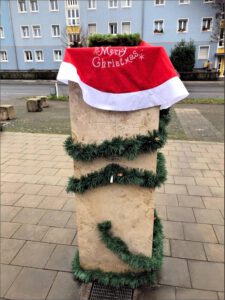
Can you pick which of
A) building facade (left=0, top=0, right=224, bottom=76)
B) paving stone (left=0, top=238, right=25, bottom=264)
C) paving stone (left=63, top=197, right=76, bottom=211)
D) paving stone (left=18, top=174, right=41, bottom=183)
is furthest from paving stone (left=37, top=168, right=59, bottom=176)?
building facade (left=0, top=0, right=224, bottom=76)

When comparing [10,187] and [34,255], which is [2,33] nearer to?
[10,187]

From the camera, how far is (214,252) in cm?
268

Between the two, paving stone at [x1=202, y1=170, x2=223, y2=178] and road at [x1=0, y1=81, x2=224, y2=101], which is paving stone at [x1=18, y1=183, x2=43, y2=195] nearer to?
paving stone at [x1=202, y1=170, x2=223, y2=178]

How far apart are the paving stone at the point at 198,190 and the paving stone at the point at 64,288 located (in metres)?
2.21

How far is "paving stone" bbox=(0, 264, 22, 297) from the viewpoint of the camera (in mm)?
2316

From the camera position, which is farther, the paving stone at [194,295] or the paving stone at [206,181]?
the paving stone at [206,181]

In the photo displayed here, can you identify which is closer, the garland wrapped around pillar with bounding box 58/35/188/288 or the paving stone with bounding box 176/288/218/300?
the garland wrapped around pillar with bounding box 58/35/188/288

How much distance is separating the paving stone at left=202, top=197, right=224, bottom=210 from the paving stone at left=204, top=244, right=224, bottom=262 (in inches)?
31.6

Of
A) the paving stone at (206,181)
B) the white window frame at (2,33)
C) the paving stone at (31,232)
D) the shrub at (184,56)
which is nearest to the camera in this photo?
the paving stone at (31,232)

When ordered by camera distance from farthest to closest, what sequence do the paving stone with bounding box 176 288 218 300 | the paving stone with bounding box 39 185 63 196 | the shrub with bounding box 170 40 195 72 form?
the shrub with bounding box 170 40 195 72 < the paving stone with bounding box 39 185 63 196 < the paving stone with bounding box 176 288 218 300

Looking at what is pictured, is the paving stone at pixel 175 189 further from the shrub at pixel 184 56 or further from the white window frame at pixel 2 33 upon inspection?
the white window frame at pixel 2 33

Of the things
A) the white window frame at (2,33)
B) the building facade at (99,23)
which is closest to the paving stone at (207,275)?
the building facade at (99,23)

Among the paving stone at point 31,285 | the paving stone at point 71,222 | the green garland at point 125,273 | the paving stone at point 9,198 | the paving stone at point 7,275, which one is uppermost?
the green garland at point 125,273

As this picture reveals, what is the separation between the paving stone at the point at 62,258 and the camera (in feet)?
8.35
